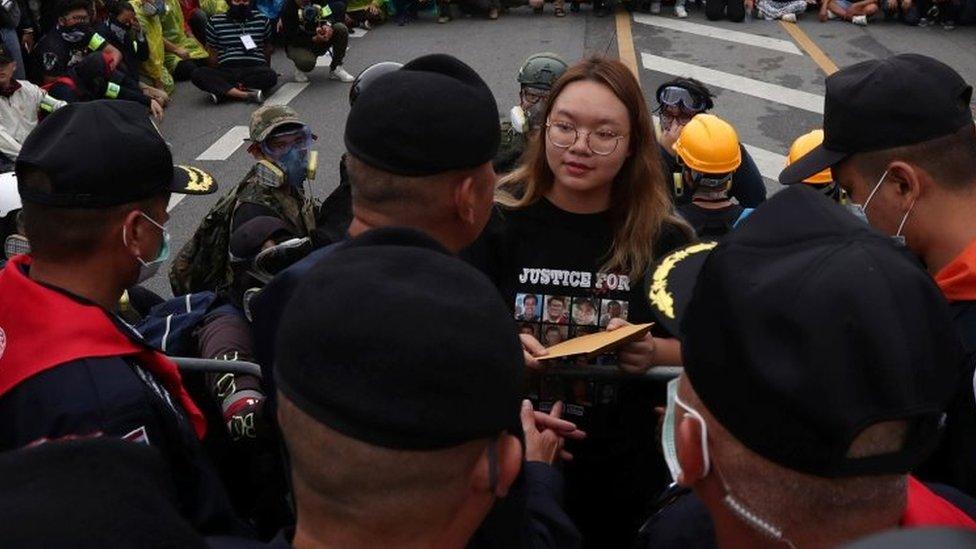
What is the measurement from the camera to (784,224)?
1448mm

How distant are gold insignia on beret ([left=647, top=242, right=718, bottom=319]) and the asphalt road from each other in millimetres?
5344

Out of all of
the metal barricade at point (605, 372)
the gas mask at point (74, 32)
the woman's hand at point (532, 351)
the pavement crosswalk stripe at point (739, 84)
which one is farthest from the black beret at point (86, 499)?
the pavement crosswalk stripe at point (739, 84)

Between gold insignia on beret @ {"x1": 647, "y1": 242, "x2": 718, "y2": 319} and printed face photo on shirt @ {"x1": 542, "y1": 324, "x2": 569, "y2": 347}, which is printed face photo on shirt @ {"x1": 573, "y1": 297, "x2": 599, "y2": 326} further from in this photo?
gold insignia on beret @ {"x1": 647, "y1": 242, "x2": 718, "y2": 319}

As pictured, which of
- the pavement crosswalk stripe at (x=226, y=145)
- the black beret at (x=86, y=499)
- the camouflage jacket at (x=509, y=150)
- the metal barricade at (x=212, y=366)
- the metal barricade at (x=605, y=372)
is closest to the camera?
the black beret at (x=86, y=499)

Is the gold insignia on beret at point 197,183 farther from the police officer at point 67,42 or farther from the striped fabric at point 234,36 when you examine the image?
the striped fabric at point 234,36

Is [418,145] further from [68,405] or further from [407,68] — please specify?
[68,405]

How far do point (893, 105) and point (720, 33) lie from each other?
37.9ft

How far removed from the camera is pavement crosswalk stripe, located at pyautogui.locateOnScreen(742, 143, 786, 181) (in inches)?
331

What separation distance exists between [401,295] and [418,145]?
3.01ft

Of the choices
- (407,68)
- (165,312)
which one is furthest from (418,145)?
(165,312)

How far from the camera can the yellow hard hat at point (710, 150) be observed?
449cm

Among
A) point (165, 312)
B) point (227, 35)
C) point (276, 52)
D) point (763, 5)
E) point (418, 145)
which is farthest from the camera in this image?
point (763, 5)

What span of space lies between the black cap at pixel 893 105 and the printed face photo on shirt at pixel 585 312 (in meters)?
0.70

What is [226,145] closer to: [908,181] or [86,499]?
[908,181]
